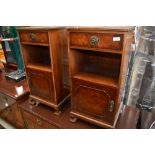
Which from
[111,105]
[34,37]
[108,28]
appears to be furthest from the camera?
[34,37]

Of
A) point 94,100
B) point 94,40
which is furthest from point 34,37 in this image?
point 94,100

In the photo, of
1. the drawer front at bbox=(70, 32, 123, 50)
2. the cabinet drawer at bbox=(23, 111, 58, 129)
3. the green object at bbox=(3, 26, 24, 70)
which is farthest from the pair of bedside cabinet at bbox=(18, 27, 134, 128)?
the green object at bbox=(3, 26, 24, 70)

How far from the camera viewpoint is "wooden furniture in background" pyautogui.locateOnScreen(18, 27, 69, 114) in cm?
95

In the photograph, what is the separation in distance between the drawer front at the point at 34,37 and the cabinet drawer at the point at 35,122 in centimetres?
66

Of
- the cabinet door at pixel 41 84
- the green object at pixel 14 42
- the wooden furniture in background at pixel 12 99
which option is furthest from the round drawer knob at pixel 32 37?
the green object at pixel 14 42

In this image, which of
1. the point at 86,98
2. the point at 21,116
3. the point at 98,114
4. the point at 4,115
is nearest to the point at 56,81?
the point at 86,98

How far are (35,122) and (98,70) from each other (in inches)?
29.6

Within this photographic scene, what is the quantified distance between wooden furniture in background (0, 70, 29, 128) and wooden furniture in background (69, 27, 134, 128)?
62 centimetres

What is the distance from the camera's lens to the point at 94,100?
905 millimetres

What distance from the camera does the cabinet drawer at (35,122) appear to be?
1.16m

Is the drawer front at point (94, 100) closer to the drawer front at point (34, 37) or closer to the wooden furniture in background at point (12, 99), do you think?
the drawer front at point (34, 37)

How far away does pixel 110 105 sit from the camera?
85 cm

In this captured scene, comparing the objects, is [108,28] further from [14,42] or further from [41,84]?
[14,42]
